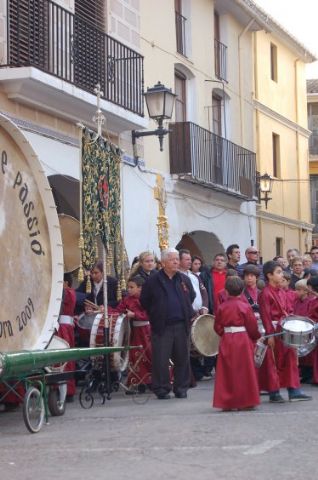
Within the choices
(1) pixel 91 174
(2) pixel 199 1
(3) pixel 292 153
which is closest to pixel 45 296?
(1) pixel 91 174

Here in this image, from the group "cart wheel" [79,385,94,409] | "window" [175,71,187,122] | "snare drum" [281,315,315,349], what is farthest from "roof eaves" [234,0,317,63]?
"cart wheel" [79,385,94,409]

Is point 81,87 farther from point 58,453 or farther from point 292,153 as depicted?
point 292,153

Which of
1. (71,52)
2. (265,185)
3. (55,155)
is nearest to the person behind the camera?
(71,52)

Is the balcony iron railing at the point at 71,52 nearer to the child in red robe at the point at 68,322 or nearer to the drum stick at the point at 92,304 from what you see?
the drum stick at the point at 92,304

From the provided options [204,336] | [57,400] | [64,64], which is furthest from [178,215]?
[57,400]

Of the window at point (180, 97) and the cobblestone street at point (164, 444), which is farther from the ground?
the window at point (180, 97)

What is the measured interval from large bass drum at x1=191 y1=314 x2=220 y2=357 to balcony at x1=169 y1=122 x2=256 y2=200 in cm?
835

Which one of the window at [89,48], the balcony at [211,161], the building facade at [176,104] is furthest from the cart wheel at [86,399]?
the balcony at [211,161]

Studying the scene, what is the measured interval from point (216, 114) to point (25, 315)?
16314mm

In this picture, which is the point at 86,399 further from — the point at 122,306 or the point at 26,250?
the point at 26,250

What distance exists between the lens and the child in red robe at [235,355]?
1135 cm

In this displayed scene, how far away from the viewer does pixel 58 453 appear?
28.3ft

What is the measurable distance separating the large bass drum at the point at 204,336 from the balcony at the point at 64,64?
4.05 m

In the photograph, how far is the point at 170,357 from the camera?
43.1 feet
